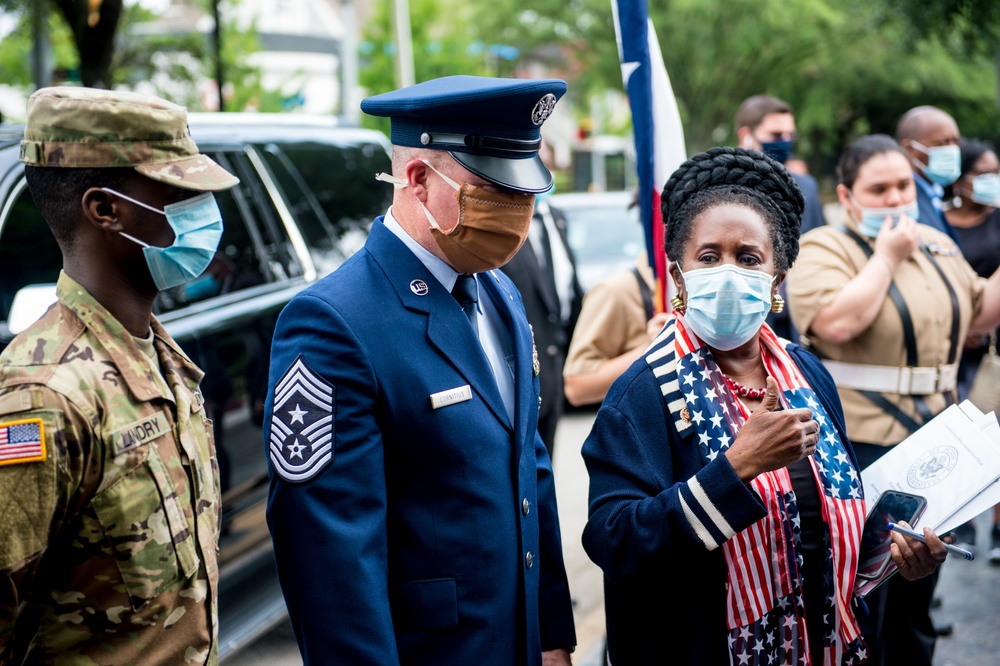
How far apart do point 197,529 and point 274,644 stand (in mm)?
2479

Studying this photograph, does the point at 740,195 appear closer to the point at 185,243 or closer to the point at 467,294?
the point at 467,294

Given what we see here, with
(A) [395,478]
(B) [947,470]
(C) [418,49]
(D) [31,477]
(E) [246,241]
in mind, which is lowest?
(B) [947,470]

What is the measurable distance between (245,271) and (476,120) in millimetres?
2267

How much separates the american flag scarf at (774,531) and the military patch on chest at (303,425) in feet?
2.62

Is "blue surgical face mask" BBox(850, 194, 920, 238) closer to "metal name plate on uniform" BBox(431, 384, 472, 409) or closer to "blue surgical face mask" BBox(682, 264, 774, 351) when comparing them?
"blue surgical face mask" BBox(682, 264, 774, 351)

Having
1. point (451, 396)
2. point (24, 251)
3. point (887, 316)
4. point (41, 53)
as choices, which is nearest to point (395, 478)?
point (451, 396)

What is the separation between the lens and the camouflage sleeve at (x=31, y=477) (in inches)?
69.9

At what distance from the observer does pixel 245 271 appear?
422 cm

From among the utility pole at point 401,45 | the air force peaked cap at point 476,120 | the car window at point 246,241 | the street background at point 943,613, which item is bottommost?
the street background at point 943,613

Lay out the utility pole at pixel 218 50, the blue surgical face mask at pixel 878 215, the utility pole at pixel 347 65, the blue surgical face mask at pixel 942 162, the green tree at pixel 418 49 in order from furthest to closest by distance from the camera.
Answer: the green tree at pixel 418 49 → the utility pole at pixel 347 65 → the utility pole at pixel 218 50 → the blue surgical face mask at pixel 942 162 → the blue surgical face mask at pixel 878 215

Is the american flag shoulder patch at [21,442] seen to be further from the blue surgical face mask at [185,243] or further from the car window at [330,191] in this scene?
the car window at [330,191]

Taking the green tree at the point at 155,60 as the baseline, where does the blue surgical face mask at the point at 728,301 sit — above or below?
below

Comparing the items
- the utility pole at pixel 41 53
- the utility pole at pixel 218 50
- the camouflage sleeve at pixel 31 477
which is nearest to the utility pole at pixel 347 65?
the utility pole at pixel 218 50

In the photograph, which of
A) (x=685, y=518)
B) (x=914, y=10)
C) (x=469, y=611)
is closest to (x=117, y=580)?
(x=469, y=611)
